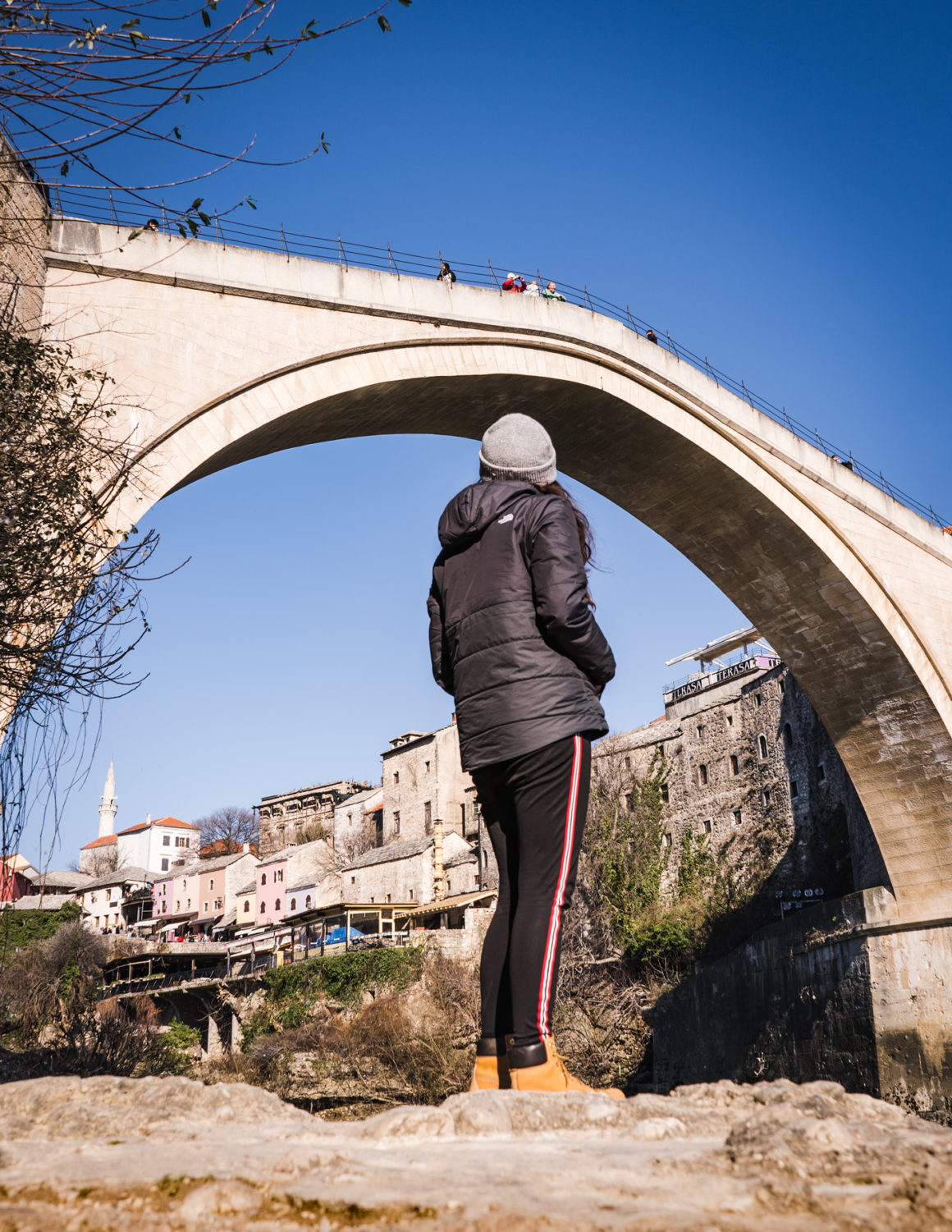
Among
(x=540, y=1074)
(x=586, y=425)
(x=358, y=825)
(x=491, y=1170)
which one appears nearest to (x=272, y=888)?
(x=358, y=825)

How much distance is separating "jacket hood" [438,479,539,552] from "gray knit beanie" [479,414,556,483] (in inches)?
2.0

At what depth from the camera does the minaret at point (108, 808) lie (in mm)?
73812

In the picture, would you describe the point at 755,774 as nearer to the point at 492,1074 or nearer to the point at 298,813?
the point at 492,1074

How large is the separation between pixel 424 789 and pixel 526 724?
125ft

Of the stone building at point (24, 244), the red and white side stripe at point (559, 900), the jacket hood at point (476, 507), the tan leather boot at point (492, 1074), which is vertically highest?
the stone building at point (24, 244)

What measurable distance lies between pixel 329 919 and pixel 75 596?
91.7 feet

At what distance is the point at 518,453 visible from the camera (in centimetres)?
303

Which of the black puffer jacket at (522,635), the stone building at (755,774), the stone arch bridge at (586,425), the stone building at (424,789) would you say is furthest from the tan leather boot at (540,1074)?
the stone building at (424,789)

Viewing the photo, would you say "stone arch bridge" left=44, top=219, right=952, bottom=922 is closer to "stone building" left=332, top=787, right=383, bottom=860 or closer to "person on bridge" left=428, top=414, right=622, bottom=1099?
"person on bridge" left=428, top=414, right=622, bottom=1099

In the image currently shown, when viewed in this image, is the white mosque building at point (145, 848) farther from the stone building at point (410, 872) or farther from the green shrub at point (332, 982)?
the green shrub at point (332, 982)

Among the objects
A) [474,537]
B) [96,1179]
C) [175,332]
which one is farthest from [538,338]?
[96,1179]

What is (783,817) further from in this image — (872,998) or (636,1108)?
(636,1108)

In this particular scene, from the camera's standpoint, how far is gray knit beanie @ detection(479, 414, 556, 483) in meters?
3.02

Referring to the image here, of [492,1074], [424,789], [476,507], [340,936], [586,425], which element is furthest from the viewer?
[424,789]
